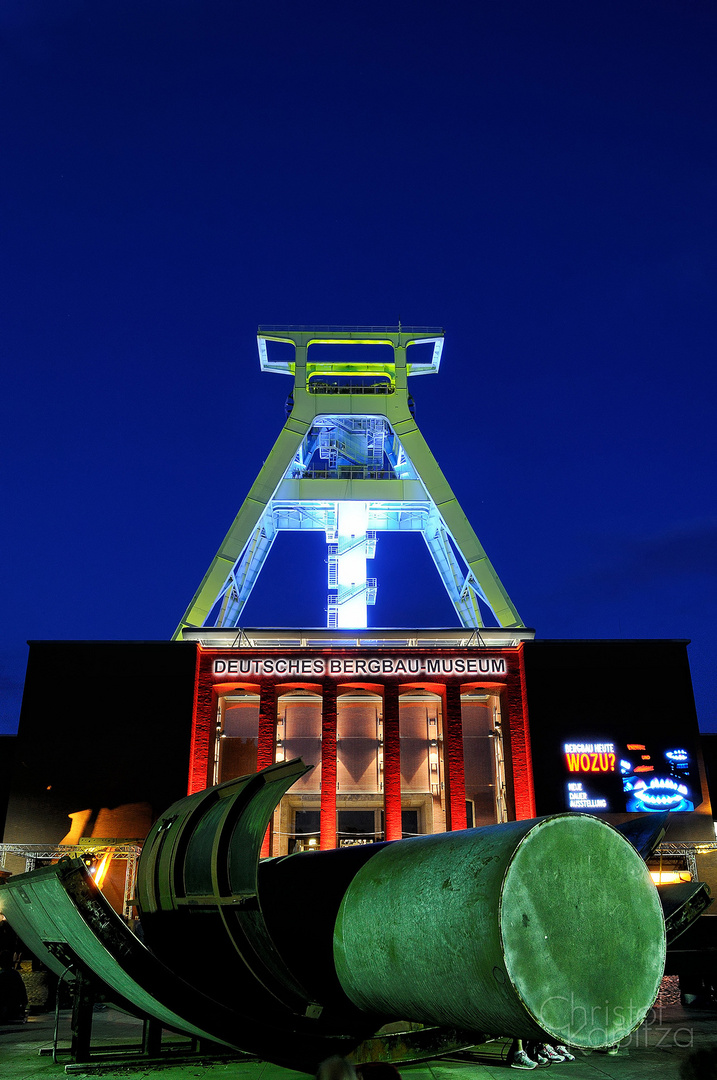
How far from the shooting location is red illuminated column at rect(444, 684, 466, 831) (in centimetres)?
2456

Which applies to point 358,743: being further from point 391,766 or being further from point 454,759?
point 454,759

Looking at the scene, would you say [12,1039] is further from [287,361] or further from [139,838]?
[287,361]

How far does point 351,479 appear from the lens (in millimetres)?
32438

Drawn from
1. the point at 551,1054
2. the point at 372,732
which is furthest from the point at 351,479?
the point at 551,1054

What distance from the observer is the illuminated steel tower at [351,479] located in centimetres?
3111

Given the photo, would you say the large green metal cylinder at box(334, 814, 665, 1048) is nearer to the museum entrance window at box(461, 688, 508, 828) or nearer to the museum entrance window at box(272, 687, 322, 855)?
the museum entrance window at box(272, 687, 322, 855)

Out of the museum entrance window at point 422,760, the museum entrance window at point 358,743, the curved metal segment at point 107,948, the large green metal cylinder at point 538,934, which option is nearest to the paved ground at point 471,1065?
the curved metal segment at point 107,948

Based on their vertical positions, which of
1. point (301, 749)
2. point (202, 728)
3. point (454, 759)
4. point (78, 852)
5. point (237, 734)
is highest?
point (237, 734)

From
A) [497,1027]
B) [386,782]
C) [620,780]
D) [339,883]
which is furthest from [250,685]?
[497,1027]

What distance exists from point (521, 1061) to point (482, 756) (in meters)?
21.9

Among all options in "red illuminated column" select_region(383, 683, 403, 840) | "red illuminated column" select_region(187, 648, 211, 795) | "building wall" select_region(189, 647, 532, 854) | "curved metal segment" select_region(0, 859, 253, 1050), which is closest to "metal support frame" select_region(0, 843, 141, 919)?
"red illuminated column" select_region(187, 648, 211, 795)

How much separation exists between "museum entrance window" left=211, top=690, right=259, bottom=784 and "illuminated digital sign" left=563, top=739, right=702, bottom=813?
11423 mm

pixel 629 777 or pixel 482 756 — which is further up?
pixel 482 756

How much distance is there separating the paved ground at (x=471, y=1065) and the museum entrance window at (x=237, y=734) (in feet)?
→ 59.1
